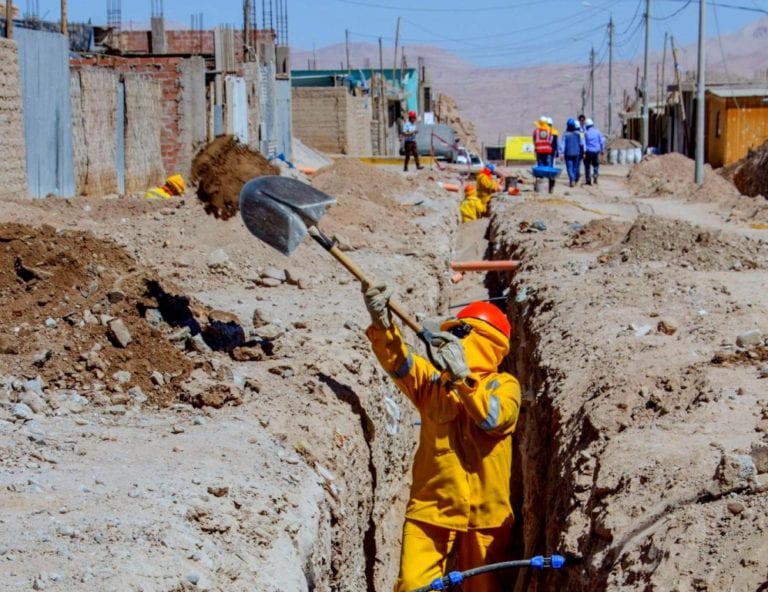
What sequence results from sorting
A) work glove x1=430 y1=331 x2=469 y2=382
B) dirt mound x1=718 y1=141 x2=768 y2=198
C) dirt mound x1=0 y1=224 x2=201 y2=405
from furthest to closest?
dirt mound x1=718 y1=141 x2=768 y2=198
dirt mound x1=0 y1=224 x2=201 y2=405
work glove x1=430 y1=331 x2=469 y2=382

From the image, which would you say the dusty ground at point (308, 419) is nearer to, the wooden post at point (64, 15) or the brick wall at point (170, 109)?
the wooden post at point (64, 15)

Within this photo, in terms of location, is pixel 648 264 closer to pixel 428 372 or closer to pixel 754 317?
pixel 754 317

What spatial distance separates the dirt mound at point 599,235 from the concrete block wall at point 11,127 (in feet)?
22.1

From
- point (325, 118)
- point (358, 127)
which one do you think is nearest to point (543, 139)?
point (325, 118)

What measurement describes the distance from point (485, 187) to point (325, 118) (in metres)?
15.8

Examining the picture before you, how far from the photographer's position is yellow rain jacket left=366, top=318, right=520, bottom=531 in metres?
7.03

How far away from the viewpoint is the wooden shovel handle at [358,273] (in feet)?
23.5

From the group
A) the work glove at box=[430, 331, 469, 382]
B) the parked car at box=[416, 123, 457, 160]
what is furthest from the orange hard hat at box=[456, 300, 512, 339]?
the parked car at box=[416, 123, 457, 160]

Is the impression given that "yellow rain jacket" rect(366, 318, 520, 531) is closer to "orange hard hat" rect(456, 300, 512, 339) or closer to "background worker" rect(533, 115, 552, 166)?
"orange hard hat" rect(456, 300, 512, 339)

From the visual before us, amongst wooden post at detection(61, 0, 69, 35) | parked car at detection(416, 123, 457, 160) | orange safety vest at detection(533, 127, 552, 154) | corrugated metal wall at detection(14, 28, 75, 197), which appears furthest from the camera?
parked car at detection(416, 123, 457, 160)

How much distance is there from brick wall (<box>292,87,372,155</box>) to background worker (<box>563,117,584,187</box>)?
474 inches

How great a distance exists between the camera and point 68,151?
1688cm

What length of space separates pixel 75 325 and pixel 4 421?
52.5 inches

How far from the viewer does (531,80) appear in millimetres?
150000
